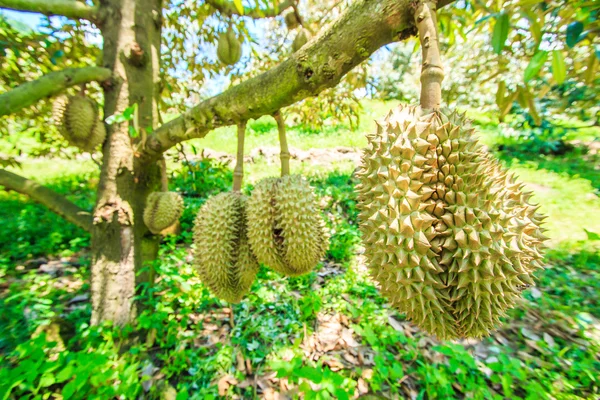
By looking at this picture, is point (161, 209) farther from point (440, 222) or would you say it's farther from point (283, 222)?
point (440, 222)

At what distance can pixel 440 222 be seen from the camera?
0.81 metres

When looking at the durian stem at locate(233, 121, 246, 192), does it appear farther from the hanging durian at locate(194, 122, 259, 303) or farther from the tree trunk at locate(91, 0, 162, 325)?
the tree trunk at locate(91, 0, 162, 325)

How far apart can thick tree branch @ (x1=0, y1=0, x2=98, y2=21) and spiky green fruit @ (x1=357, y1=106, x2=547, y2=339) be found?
1.77 m

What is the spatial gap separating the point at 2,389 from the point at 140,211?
1026 mm

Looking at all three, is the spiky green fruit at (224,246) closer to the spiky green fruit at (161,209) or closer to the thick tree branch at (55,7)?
the spiky green fruit at (161,209)

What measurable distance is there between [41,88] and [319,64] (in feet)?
4.38

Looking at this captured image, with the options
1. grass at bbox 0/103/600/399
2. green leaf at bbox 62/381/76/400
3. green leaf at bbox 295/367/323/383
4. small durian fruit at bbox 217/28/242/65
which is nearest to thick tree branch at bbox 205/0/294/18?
small durian fruit at bbox 217/28/242/65

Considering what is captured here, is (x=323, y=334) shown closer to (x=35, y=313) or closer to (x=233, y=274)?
(x=233, y=274)

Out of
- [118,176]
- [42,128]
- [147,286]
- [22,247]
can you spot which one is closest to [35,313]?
[147,286]

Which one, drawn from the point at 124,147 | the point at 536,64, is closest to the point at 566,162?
the point at 536,64

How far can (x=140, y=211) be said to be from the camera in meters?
1.98

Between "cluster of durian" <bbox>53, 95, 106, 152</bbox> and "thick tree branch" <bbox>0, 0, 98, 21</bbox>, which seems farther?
"cluster of durian" <bbox>53, 95, 106, 152</bbox>

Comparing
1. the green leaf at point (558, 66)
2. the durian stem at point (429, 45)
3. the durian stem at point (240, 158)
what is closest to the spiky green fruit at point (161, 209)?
the durian stem at point (240, 158)

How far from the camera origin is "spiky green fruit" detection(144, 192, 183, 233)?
1.80m
